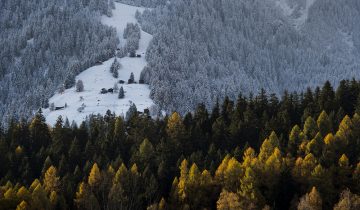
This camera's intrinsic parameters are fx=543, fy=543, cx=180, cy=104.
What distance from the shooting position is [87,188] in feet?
306

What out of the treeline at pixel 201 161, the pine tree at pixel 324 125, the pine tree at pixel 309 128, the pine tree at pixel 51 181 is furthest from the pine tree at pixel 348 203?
the pine tree at pixel 51 181

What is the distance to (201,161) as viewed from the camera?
105250 mm

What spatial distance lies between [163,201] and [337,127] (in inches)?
1704

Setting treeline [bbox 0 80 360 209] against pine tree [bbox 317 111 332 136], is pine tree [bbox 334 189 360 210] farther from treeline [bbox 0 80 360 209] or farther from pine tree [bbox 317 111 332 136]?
pine tree [bbox 317 111 332 136]

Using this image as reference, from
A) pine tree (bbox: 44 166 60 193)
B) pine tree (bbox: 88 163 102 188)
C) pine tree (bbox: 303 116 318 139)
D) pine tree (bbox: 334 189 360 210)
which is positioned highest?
pine tree (bbox: 303 116 318 139)

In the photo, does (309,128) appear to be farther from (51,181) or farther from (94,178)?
(51,181)

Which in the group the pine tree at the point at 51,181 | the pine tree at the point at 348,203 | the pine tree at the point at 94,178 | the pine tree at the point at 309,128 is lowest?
the pine tree at the point at 51,181

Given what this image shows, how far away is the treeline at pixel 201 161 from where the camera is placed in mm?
89000

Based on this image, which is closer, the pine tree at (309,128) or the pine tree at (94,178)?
the pine tree at (94,178)

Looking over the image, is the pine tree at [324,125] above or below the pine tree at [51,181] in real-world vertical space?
above

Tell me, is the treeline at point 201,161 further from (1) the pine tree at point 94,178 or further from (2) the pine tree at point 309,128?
(2) the pine tree at point 309,128

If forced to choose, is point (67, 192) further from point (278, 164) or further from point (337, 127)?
point (337, 127)

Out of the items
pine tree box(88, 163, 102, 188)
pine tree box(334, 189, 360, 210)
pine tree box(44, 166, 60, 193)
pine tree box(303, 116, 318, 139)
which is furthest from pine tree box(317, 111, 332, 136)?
pine tree box(44, 166, 60, 193)

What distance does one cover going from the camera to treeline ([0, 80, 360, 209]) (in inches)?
3504
